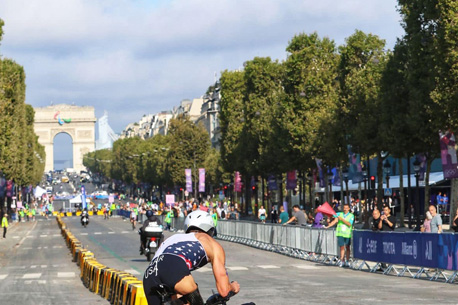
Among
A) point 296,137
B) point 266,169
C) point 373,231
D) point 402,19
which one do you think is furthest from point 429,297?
point 266,169

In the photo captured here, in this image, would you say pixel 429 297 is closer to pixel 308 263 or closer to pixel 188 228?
pixel 188 228

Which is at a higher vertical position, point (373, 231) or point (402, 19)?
point (402, 19)

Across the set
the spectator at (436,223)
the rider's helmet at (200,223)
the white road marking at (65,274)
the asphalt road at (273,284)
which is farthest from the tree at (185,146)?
the rider's helmet at (200,223)

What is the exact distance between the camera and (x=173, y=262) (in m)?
7.54

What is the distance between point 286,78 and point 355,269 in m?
36.0

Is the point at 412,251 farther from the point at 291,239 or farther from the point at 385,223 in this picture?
the point at 291,239

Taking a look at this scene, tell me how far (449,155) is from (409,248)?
11.9 metres

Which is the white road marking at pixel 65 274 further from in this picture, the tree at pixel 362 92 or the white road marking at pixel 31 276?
the tree at pixel 362 92

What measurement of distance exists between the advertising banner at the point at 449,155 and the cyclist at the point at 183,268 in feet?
86.6

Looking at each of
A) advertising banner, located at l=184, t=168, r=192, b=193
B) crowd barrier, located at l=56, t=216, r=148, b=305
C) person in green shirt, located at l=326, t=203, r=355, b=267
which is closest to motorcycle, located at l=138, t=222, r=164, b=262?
crowd barrier, located at l=56, t=216, r=148, b=305

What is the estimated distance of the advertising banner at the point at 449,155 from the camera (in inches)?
1321

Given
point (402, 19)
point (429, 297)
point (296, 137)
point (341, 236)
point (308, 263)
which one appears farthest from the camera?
point (296, 137)

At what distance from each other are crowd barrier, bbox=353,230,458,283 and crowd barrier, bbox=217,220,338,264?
2.47 m

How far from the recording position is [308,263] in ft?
97.0
